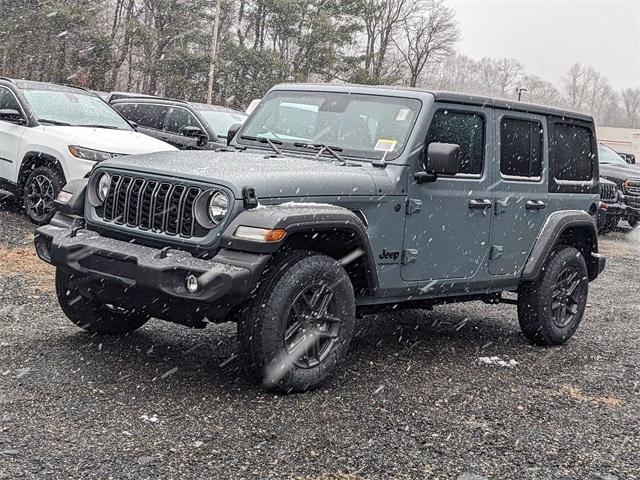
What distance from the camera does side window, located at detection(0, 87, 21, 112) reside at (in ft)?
33.1

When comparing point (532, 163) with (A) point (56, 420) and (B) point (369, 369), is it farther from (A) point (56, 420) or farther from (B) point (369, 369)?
(A) point (56, 420)

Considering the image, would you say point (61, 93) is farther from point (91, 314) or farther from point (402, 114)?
point (402, 114)

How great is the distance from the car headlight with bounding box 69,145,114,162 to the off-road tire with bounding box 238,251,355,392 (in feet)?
17.3

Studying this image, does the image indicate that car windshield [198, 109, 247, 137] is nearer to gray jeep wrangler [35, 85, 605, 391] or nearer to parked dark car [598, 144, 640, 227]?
gray jeep wrangler [35, 85, 605, 391]

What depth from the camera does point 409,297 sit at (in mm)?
5332

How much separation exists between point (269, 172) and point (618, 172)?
48.0 ft

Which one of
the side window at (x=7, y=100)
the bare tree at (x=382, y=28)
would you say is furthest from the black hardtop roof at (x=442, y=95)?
the bare tree at (x=382, y=28)

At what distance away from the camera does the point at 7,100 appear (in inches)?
402

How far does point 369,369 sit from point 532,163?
216cm

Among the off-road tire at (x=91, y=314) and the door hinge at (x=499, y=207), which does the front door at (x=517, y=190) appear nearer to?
the door hinge at (x=499, y=207)

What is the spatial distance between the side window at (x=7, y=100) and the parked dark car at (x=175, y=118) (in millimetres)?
2468

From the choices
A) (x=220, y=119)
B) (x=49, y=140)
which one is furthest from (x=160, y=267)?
(x=220, y=119)

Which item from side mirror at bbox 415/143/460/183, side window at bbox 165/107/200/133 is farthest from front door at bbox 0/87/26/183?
side mirror at bbox 415/143/460/183

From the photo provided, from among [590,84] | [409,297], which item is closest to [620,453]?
[409,297]
